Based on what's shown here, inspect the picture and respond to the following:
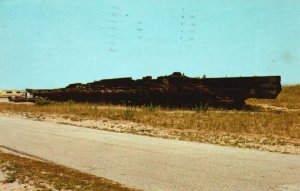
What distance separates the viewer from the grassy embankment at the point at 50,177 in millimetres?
6672

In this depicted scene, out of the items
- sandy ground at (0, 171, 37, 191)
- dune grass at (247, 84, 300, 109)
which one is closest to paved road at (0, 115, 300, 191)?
sandy ground at (0, 171, 37, 191)

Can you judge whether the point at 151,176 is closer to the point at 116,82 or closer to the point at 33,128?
the point at 33,128

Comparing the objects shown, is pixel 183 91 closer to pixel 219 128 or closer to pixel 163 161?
pixel 219 128

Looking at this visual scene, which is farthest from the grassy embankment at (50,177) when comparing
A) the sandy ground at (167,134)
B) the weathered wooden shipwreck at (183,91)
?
the weathered wooden shipwreck at (183,91)

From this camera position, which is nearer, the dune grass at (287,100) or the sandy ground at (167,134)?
the sandy ground at (167,134)

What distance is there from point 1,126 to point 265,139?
996 centimetres

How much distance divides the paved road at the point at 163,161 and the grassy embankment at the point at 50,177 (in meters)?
0.37

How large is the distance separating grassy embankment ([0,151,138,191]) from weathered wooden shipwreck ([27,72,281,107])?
58.6 feet

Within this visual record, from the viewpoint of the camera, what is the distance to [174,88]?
27.7m

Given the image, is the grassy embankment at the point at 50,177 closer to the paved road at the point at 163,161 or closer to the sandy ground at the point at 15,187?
the sandy ground at the point at 15,187

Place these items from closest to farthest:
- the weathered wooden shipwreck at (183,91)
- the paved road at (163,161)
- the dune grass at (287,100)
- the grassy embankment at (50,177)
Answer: the grassy embankment at (50,177)
the paved road at (163,161)
the weathered wooden shipwreck at (183,91)
the dune grass at (287,100)

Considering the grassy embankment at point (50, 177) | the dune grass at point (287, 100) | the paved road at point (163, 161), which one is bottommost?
the grassy embankment at point (50, 177)

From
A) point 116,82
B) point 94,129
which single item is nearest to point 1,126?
point 94,129

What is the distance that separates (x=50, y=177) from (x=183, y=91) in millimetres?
20241
